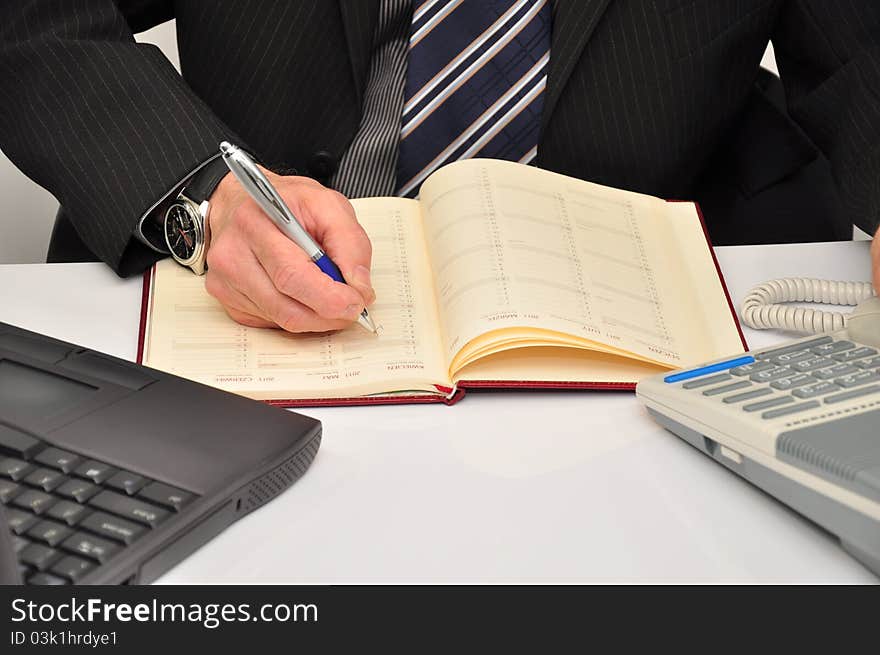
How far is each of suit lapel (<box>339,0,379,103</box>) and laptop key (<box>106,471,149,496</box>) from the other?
63 centimetres

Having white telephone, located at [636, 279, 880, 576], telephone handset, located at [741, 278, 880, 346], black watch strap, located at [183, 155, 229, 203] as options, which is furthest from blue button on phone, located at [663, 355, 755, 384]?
black watch strap, located at [183, 155, 229, 203]

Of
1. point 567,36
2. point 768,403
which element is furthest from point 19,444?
point 567,36

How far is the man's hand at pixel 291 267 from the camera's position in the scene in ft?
2.46

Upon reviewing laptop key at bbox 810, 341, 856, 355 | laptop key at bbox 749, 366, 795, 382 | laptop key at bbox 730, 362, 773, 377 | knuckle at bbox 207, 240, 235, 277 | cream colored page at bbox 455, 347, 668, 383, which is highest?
knuckle at bbox 207, 240, 235, 277

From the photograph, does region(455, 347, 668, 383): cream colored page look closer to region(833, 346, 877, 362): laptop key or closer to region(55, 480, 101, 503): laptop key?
region(833, 346, 877, 362): laptop key

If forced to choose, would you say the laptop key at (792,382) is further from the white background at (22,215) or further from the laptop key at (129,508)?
the white background at (22,215)

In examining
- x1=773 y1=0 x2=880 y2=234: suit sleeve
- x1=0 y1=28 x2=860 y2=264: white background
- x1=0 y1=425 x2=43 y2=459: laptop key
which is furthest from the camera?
x1=0 y1=28 x2=860 y2=264: white background

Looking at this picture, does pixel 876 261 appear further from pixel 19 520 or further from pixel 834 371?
pixel 19 520

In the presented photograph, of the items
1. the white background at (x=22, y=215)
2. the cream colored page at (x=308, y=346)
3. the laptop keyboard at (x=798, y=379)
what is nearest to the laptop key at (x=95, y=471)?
the cream colored page at (x=308, y=346)

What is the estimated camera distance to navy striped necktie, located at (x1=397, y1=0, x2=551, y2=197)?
1.09 metres

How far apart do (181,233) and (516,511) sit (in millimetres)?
426

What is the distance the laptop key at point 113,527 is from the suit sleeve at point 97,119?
0.40 meters

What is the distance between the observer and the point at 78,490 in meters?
0.55
